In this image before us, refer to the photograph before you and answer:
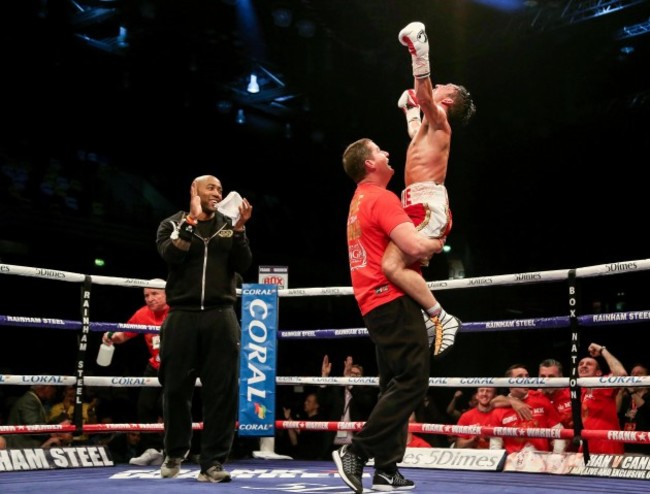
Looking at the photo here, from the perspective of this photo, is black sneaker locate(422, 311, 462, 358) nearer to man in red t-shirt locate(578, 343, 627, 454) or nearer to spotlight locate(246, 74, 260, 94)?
man in red t-shirt locate(578, 343, 627, 454)

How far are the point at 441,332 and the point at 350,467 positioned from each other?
57 centimetres

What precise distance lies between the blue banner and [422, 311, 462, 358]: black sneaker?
168cm

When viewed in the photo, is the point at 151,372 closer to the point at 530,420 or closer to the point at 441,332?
the point at 530,420

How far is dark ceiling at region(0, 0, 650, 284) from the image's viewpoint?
35.8 feet

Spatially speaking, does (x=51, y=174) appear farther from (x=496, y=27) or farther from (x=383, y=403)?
(x=383, y=403)

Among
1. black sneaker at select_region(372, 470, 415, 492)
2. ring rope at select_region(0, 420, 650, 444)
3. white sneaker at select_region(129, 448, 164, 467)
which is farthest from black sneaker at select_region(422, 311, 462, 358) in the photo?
white sneaker at select_region(129, 448, 164, 467)

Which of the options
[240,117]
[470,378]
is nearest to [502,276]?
[470,378]

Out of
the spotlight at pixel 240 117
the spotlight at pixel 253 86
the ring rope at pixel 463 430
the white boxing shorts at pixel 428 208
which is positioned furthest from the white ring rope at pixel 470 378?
the spotlight at pixel 240 117

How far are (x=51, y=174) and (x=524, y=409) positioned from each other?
8.99 meters

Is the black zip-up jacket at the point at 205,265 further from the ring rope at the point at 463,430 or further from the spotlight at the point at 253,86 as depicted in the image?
the spotlight at the point at 253,86

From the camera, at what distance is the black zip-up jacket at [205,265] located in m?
3.32

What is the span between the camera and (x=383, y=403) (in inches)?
103

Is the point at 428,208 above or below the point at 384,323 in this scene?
above

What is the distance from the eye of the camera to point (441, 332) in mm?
2762
